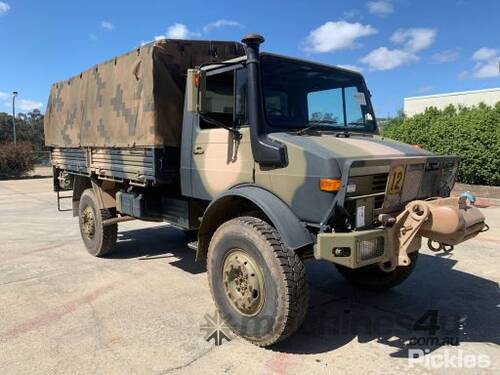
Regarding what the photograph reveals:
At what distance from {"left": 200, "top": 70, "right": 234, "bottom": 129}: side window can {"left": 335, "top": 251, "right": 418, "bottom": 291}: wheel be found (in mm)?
2195

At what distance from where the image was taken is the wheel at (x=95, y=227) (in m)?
6.62

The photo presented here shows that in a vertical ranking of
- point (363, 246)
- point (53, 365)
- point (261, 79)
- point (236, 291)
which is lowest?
point (53, 365)

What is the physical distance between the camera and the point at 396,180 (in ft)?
12.4

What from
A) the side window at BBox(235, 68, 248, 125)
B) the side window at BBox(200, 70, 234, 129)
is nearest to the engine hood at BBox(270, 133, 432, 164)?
the side window at BBox(235, 68, 248, 125)

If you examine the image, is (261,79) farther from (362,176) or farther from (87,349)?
(87,349)

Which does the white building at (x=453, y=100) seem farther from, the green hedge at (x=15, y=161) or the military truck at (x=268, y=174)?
the military truck at (x=268, y=174)

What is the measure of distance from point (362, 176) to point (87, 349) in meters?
2.62

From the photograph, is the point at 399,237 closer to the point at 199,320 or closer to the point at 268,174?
the point at 268,174

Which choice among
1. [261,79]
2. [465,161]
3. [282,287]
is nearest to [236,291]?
[282,287]

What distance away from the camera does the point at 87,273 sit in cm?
595

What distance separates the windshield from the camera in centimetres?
409

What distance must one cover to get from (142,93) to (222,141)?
55.7 inches

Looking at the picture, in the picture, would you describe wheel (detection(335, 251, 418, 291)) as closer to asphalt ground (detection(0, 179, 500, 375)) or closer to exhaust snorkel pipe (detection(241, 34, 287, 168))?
asphalt ground (detection(0, 179, 500, 375))

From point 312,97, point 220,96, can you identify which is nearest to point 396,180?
point 312,97
